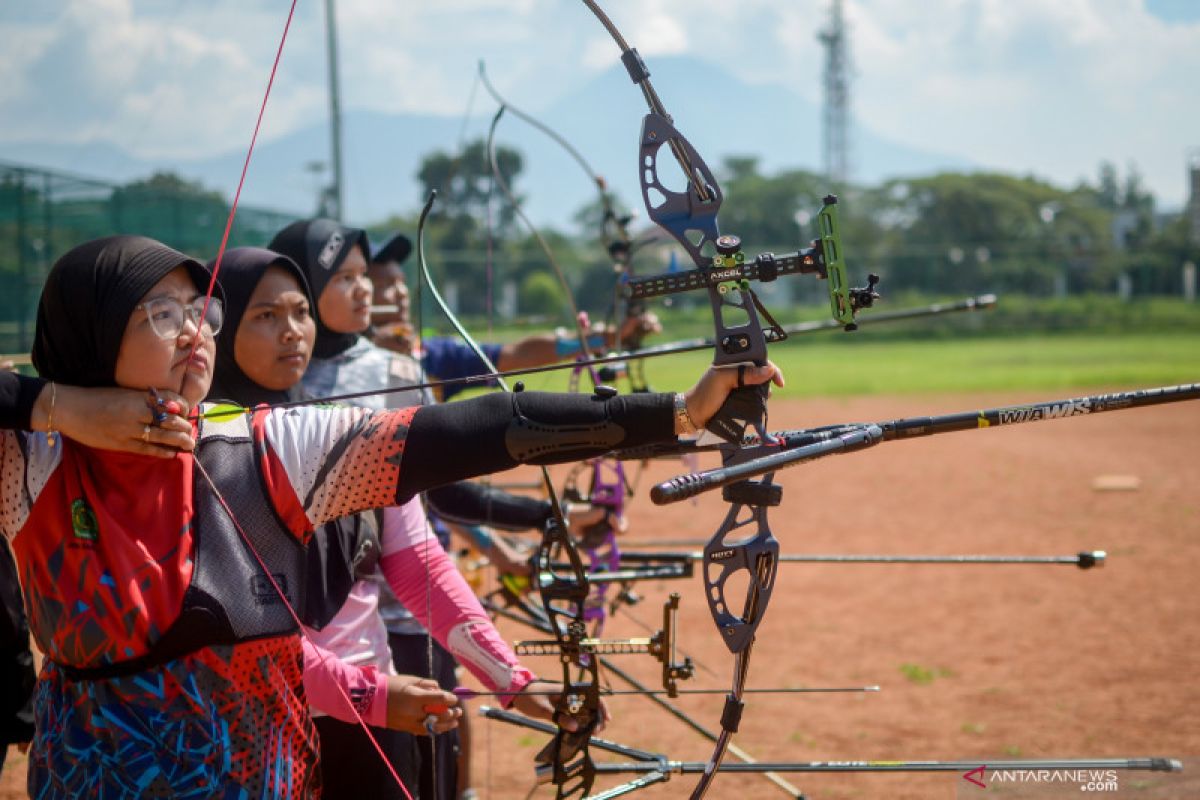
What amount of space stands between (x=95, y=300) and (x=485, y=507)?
5.04ft

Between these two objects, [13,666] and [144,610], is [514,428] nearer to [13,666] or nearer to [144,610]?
[144,610]

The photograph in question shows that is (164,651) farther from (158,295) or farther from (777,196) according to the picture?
(777,196)

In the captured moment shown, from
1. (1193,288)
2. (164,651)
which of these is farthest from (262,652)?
(1193,288)

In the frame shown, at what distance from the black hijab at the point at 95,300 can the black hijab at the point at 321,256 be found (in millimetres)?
1525

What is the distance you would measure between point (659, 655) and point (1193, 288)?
44769mm

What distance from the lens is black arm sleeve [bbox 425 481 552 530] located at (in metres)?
3.16

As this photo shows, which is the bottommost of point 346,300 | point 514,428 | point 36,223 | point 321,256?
point 514,428

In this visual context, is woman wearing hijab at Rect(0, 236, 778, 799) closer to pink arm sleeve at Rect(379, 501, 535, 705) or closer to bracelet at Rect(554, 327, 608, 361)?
pink arm sleeve at Rect(379, 501, 535, 705)

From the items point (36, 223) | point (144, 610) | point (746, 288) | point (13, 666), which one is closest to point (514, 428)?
point (746, 288)

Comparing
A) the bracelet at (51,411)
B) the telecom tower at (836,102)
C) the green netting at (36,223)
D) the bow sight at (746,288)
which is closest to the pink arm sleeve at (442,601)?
the bow sight at (746,288)

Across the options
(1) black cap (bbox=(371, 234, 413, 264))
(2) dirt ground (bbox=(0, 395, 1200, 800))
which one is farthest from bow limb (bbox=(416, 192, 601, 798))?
(1) black cap (bbox=(371, 234, 413, 264))

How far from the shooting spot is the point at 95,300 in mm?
1810

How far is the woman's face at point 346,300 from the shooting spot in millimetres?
3459

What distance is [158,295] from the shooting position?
1848 mm
